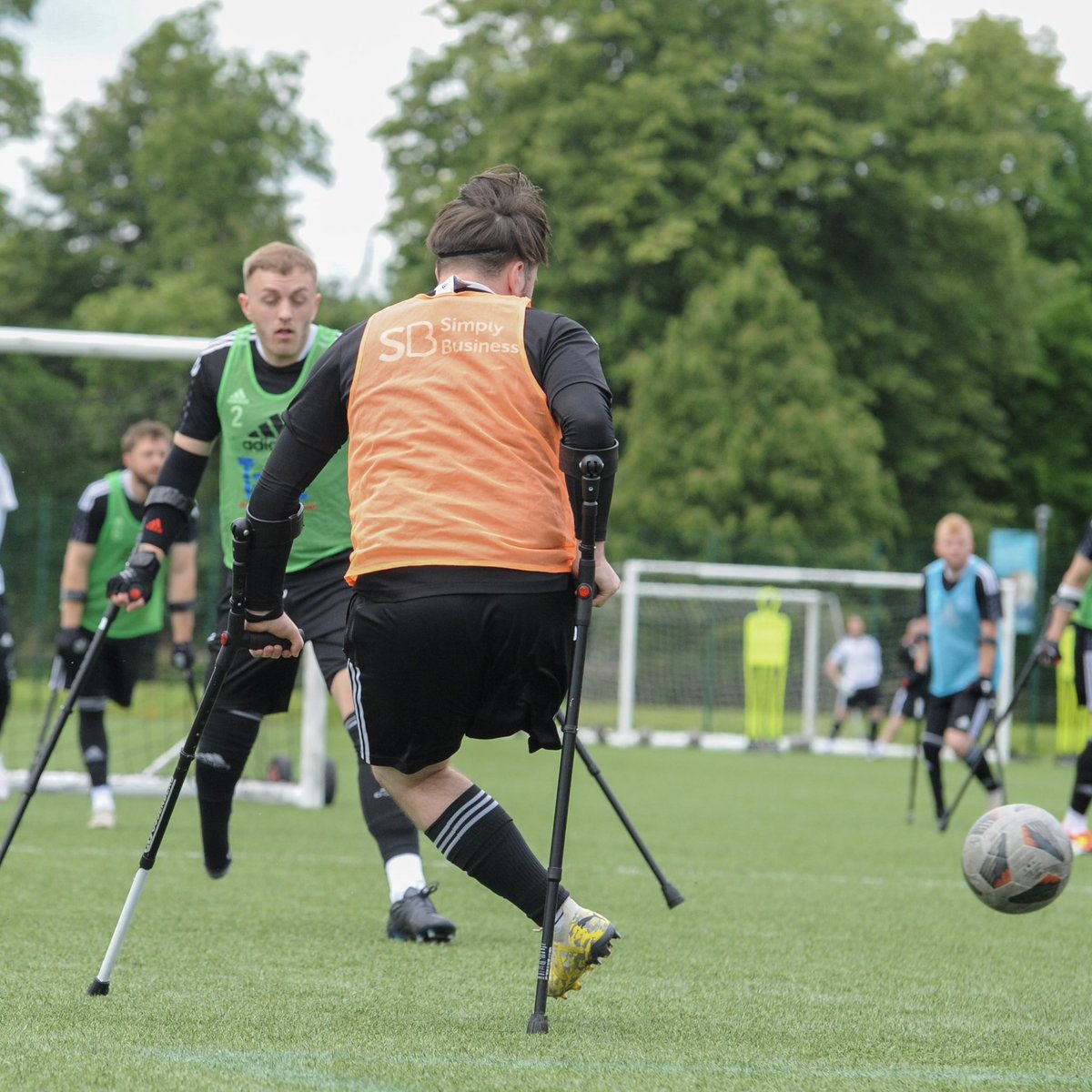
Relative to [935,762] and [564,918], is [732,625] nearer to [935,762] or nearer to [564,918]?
[935,762]

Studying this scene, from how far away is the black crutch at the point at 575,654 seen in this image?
4.09m

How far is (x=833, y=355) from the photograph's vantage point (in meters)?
36.5

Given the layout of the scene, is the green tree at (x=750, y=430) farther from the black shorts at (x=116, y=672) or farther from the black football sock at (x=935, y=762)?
the black shorts at (x=116, y=672)

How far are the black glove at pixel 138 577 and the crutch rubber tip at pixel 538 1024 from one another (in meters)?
2.33

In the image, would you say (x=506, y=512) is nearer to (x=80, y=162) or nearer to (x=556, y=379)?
(x=556, y=379)

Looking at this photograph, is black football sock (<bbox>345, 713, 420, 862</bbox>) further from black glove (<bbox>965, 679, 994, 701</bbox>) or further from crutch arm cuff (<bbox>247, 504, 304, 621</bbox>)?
black glove (<bbox>965, 679, 994, 701</bbox>)

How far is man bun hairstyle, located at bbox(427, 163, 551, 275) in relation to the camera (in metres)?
4.42

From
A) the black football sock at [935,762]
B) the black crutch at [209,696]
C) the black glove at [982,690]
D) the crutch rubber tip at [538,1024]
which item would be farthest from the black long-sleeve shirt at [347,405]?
the black football sock at [935,762]

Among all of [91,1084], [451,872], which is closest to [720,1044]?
[91,1084]

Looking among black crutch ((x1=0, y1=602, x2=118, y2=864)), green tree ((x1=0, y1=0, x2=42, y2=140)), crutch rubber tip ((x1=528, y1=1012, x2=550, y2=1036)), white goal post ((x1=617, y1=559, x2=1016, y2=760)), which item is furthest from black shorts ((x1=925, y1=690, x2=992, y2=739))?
green tree ((x1=0, y1=0, x2=42, y2=140))

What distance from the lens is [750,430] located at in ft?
113

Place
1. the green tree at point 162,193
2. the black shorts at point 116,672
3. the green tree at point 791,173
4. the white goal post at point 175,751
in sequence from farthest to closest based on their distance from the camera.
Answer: the green tree at point 162,193
the green tree at point 791,173
the white goal post at point 175,751
the black shorts at point 116,672

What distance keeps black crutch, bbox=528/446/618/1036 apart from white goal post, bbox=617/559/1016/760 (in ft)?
69.7

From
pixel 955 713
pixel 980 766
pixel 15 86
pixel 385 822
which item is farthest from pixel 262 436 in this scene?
pixel 15 86
